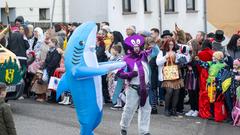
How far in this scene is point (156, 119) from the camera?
13281 millimetres

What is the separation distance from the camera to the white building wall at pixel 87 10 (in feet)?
105

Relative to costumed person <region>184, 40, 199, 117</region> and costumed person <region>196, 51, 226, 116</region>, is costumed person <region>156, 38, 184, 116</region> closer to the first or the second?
costumed person <region>184, 40, 199, 117</region>

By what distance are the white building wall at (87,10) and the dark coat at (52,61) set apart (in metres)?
16.6

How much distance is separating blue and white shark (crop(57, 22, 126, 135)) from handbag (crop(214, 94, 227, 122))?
4.36 m

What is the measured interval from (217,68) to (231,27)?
14.7 metres

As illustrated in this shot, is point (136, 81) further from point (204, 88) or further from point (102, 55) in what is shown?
point (102, 55)

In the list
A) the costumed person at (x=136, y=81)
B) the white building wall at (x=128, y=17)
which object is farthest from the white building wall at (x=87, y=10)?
the costumed person at (x=136, y=81)

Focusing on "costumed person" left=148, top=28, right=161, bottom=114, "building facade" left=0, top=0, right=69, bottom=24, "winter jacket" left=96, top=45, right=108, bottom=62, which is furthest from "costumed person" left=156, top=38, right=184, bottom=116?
"building facade" left=0, top=0, right=69, bottom=24

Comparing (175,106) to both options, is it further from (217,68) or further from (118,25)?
(118,25)

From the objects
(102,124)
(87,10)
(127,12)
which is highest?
(87,10)

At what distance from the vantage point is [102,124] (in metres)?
12.5

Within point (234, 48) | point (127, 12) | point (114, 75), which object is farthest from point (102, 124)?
point (127, 12)

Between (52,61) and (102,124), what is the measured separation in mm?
3404

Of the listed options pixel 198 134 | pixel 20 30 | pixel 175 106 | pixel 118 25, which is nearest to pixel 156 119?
pixel 175 106
